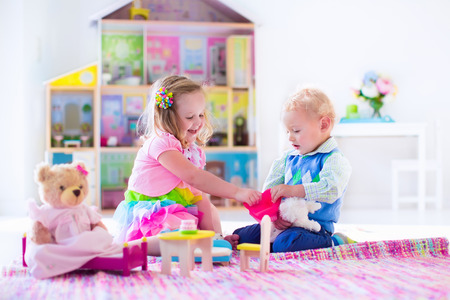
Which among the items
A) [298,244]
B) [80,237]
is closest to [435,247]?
[298,244]

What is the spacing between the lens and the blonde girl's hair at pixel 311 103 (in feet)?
5.52

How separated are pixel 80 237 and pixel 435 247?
0.92m

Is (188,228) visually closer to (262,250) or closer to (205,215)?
(262,250)

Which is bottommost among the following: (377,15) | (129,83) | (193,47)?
(129,83)

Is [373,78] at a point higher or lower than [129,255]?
higher

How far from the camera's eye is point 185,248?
124 centimetres

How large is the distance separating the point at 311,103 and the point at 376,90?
2197 millimetres

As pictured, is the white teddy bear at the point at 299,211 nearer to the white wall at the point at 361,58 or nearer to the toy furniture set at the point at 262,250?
the toy furniture set at the point at 262,250

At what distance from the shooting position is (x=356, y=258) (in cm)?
151

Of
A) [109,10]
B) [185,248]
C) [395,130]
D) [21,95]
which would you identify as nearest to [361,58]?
[395,130]

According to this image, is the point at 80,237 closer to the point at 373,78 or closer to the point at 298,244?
the point at 298,244

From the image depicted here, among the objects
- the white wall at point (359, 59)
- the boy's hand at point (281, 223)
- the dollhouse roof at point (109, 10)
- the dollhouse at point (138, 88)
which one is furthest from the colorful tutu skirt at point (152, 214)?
the white wall at point (359, 59)

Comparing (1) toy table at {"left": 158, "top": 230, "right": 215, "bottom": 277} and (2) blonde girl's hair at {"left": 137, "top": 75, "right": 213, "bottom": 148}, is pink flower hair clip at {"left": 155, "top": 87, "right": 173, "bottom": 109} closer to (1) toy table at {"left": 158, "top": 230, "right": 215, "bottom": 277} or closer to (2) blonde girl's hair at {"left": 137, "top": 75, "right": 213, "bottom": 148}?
(2) blonde girl's hair at {"left": 137, "top": 75, "right": 213, "bottom": 148}

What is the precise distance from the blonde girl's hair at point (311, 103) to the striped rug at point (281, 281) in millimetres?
403
